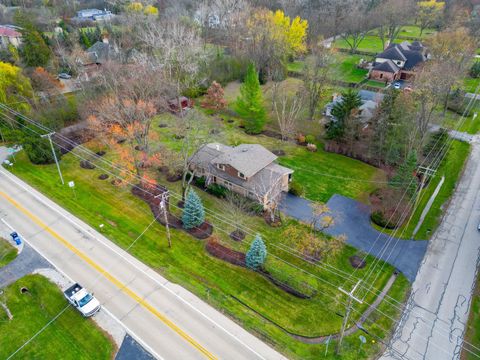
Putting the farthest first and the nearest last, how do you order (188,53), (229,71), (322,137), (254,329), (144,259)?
(229,71) → (188,53) → (322,137) → (144,259) → (254,329)

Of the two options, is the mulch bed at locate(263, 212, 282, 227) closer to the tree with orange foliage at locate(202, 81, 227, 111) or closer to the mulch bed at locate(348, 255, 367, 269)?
the mulch bed at locate(348, 255, 367, 269)

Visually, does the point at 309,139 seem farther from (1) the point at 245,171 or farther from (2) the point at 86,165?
(2) the point at 86,165

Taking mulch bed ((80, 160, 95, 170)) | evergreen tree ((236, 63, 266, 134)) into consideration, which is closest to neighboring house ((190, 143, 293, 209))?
evergreen tree ((236, 63, 266, 134))

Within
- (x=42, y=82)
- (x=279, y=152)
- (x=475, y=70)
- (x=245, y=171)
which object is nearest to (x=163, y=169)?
(x=245, y=171)

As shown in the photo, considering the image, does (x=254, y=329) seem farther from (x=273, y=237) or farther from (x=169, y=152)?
(x=169, y=152)

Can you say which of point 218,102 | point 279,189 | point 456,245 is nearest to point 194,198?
point 279,189
